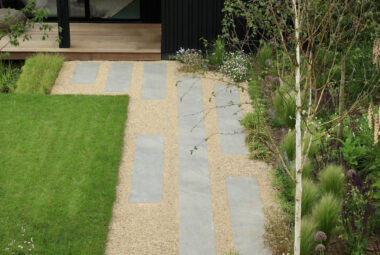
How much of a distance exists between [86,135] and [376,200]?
421 centimetres

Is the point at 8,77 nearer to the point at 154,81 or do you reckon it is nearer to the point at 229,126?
the point at 154,81

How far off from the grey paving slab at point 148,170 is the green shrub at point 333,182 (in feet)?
6.66


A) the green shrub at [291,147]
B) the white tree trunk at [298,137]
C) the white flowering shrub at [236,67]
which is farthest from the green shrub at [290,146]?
the white flowering shrub at [236,67]

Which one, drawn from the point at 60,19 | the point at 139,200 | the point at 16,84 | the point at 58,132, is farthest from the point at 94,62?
the point at 139,200

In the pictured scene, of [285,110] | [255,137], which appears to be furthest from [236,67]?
[255,137]

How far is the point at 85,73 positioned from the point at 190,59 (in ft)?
6.60

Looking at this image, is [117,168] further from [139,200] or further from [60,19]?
[60,19]

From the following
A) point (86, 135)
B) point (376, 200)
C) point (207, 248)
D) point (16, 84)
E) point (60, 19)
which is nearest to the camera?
point (207, 248)

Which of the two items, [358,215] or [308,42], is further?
[358,215]

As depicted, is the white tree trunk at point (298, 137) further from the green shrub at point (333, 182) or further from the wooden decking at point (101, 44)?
the wooden decking at point (101, 44)

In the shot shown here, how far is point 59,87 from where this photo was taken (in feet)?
33.3

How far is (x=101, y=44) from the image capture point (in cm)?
1167

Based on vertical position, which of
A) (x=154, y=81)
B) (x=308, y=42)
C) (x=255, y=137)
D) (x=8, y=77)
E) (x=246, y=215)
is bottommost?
(x=246, y=215)

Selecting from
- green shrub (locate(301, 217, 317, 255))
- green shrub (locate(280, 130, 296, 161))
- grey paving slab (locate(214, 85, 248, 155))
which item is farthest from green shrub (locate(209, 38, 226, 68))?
green shrub (locate(301, 217, 317, 255))
